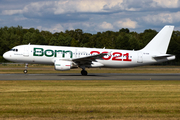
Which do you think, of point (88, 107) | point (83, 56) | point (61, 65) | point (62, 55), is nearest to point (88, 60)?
point (83, 56)

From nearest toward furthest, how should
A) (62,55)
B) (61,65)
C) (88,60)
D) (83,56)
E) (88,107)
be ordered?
(88,107)
(61,65)
(88,60)
(62,55)
(83,56)

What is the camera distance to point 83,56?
38188 mm

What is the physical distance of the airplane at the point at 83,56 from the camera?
120 feet

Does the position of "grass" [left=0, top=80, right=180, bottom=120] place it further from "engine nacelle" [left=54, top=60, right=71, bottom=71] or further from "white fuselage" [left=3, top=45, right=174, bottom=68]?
"white fuselage" [left=3, top=45, right=174, bottom=68]

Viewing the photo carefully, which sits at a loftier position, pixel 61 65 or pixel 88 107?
pixel 61 65

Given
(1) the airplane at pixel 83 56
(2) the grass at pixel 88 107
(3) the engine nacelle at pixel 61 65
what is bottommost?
(2) the grass at pixel 88 107

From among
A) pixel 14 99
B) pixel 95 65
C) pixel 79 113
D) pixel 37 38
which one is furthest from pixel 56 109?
pixel 37 38

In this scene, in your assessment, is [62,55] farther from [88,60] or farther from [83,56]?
[88,60]

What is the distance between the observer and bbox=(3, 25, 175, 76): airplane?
36.6 metres

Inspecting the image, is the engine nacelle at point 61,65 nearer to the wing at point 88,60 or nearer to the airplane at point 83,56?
the airplane at point 83,56

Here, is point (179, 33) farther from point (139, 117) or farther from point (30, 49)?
point (139, 117)

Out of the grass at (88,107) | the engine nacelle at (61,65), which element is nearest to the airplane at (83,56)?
the engine nacelle at (61,65)

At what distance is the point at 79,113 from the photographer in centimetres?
1191

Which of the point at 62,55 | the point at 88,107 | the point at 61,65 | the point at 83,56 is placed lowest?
the point at 88,107
